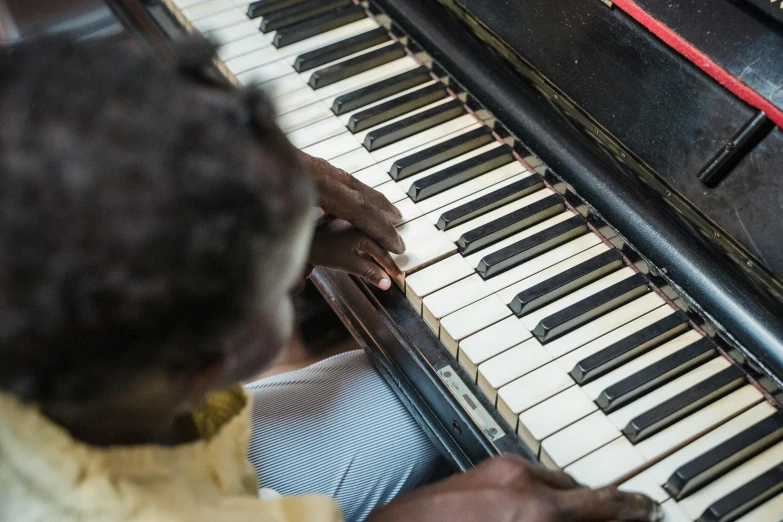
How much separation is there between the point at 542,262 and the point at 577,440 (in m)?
0.27

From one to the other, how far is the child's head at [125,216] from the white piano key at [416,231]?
1.76 feet

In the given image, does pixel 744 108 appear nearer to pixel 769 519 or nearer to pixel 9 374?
pixel 769 519

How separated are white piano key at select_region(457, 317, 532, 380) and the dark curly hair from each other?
49 cm

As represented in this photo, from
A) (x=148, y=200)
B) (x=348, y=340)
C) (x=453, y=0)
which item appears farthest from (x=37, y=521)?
(x=348, y=340)

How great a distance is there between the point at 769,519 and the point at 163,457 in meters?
0.67

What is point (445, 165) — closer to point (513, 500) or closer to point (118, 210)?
point (513, 500)

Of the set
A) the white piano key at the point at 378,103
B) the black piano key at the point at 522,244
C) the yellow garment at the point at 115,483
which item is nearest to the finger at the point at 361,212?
the black piano key at the point at 522,244

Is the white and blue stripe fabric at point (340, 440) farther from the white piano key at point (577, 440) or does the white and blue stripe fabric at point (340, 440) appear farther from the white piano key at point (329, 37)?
the white piano key at point (329, 37)

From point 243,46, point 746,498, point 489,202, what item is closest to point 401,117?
point 489,202

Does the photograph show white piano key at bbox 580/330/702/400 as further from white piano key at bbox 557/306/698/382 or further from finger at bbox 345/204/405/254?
finger at bbox 345/204/405/254

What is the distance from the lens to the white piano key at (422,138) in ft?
4.18

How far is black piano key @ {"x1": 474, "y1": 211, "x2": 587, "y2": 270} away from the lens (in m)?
1.12

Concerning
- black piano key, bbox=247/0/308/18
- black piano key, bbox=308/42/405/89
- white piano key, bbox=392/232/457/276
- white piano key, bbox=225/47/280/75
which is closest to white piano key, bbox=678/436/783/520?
white piano key, bbox=392/232/457/276

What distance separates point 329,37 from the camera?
57.2 inches
